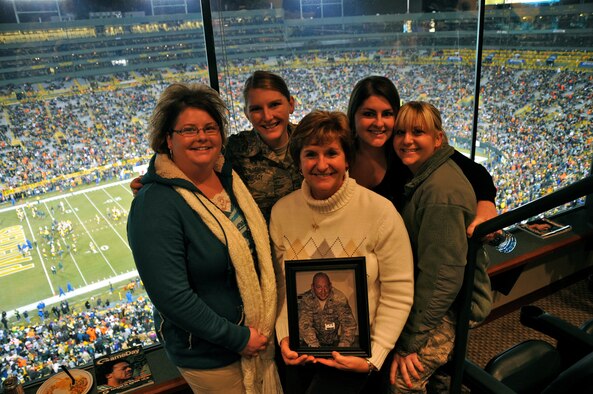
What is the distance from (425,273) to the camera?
1.39 meters

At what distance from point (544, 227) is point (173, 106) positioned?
10.7 feet

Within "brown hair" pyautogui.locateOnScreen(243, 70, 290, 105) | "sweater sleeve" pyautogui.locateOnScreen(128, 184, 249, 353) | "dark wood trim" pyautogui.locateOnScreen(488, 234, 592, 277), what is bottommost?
"dark wood trim" pyautogui.locateOnScreen(488, 234, 592, 277)

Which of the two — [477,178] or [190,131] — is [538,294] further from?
[190,131]

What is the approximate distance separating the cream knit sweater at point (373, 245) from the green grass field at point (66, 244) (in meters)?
1.38

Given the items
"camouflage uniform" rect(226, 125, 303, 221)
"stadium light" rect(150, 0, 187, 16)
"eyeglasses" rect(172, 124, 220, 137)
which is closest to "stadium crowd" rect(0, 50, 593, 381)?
"stadium light" rect(150, 0, 187, 16)

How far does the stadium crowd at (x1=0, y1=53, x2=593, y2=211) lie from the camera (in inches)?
80.4

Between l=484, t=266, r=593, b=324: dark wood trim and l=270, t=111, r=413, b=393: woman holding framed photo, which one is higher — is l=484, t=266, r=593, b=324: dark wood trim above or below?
below

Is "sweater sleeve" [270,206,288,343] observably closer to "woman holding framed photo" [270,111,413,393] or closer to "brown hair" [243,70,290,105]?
"woman holding framed photo" [270,111,413,393]

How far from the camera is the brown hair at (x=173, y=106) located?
135cm

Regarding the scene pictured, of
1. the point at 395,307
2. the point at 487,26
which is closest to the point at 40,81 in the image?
the point at 395,307

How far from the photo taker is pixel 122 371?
6.93 feet

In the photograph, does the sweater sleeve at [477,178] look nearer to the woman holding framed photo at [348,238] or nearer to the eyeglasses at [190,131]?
the woman holding framed photo at [348,238]

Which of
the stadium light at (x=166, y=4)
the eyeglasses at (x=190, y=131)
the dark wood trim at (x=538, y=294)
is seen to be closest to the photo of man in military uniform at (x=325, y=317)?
the eyeglasses at (x=190, y=131)

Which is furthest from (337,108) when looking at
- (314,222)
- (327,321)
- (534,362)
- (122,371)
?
(122,371)
